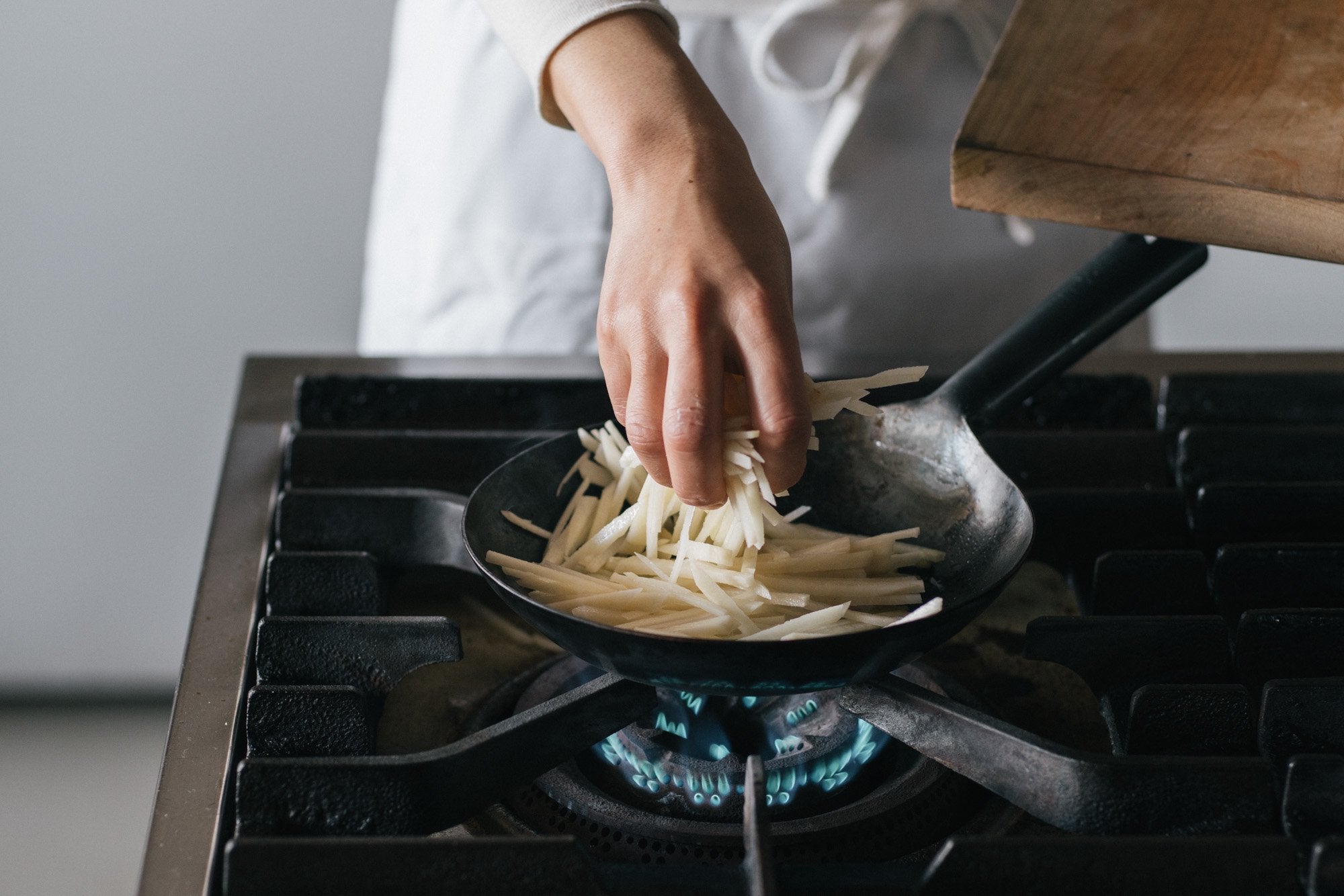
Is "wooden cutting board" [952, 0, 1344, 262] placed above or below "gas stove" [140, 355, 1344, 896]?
above

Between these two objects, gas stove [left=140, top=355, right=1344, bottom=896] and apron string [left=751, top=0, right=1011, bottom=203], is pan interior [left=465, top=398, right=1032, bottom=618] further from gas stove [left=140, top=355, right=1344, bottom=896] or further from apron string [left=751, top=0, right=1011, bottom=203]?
apron string [left=751, top=0, right=1011, bottom=203]

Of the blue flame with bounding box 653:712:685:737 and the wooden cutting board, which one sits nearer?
the wooden cutting board

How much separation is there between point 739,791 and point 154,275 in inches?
75.8

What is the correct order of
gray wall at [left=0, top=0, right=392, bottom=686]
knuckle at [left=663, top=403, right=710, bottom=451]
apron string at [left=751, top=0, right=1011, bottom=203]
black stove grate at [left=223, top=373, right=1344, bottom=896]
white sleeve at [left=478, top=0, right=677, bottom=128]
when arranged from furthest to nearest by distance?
gray wall at [left=0, top=0, right=392, bottom=686]
apron string at [left=751, top=0, right=1011, bottom=203]
white sleeve at [left=478, top=0, right=677, bottom=128]
knuckle at [left=663, top=403, right=710, bottom=451]
black stove grate at [left=223, top=373, right=1344, bottom=896]

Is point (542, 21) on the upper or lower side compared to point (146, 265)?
lower

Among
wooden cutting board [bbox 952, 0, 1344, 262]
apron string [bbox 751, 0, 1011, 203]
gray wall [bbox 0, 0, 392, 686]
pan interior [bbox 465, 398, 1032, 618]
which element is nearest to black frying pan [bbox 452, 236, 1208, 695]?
pan interior [bbox 465, 398, 1032, 618]

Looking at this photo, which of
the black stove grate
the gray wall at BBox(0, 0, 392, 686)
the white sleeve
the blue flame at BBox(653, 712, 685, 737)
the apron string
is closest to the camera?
the black stove grate

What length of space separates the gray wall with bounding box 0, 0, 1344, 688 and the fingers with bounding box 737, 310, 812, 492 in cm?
169

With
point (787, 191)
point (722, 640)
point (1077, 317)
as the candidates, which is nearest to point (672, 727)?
point (722, 640)

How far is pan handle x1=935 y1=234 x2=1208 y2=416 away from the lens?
1013mm

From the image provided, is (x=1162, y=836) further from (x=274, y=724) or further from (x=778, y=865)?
(x=274, y=724)

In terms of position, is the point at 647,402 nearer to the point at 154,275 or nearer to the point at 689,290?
the point at 689,290

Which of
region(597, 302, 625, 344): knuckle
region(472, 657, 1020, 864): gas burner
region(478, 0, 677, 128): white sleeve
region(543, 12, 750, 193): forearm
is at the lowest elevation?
region(472, 657, 1020, 864): gas burner

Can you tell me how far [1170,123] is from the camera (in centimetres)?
85
